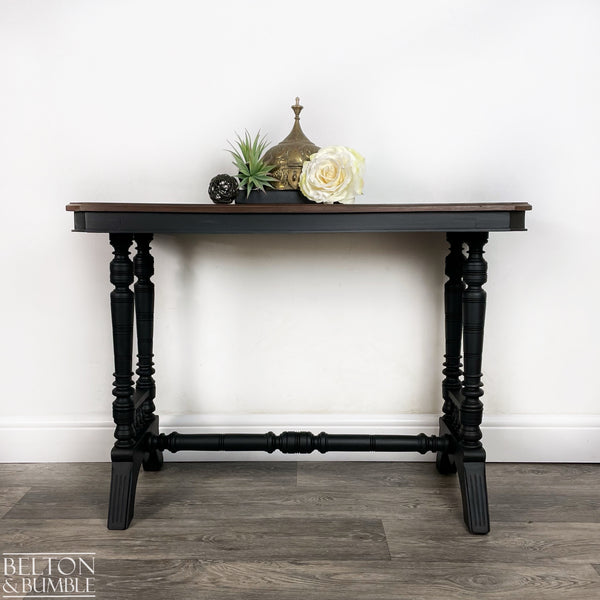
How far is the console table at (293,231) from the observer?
1300mm

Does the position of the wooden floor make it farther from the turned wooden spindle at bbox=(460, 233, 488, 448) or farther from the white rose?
the white rose

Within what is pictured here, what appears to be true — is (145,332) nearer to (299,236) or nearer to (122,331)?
(122,331)

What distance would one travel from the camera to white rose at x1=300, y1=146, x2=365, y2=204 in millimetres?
1346

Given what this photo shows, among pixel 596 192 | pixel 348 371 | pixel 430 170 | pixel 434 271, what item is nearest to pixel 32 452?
pixel 348 371

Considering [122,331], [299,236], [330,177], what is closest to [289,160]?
[330,177]

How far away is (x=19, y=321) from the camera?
5.83ft

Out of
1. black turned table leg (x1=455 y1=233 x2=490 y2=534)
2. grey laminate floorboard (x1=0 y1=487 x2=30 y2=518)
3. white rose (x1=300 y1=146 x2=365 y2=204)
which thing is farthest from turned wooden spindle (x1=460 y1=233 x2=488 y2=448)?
grey laminate floorboard (x1=0 y1=487 x2=30 y2=518)

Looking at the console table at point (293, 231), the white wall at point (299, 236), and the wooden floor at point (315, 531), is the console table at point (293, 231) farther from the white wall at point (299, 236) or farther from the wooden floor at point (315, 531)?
the white wall at point (299, 236)

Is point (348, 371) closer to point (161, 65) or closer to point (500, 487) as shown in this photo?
point (500, 487)

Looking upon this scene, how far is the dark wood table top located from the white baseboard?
0.71m

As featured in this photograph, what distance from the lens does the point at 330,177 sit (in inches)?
52.9

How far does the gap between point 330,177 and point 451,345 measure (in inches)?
25.1

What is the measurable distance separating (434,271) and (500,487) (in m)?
0.65

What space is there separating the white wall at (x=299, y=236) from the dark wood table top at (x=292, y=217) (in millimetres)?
437
